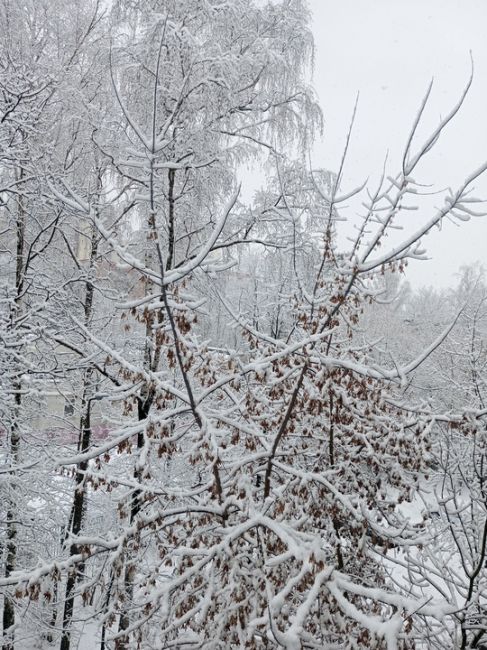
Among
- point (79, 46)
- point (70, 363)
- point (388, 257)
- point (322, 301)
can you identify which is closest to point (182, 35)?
point (79, 46)

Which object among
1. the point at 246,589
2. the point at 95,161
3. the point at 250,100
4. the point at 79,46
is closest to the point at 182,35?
the point at 250,100

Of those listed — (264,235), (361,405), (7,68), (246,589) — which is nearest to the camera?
(246,589)

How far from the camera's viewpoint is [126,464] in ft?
26.1

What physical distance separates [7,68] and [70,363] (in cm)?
425

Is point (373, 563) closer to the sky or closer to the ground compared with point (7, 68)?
closer to the ground

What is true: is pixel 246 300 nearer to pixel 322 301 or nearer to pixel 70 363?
pixel 70 363

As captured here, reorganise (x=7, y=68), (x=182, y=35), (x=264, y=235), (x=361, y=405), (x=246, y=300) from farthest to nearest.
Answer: (x=246, y=300) < (x=264, y=235) < (x=7, y=68) < (x=182, y=35) < (x=361, y=405)

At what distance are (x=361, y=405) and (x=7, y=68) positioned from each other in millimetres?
6272

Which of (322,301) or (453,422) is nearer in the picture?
(453,422)

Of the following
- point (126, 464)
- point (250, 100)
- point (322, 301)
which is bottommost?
point (126, 464)

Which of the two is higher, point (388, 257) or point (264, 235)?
point (264, 235)

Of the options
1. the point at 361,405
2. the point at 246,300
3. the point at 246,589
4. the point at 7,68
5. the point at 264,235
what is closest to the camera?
the point at 246,589

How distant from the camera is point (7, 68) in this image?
6.54 meters

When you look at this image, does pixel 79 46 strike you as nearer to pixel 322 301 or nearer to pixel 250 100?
pixel 250 100
